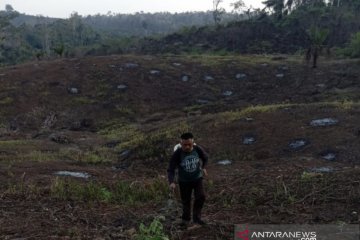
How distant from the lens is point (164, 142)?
20.8m

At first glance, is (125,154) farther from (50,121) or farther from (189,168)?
(50,121)

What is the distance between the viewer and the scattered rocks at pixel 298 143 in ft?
63.1

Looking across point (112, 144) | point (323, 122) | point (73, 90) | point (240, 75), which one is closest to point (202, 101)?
point (240, 75)

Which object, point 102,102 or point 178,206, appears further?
point 102,102

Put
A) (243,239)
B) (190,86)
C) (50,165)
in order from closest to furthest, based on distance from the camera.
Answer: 1. (243,239)
2. (50,165)
3. (190,86)

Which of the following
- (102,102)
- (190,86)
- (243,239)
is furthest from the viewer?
(190,86)

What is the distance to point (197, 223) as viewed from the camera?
8938 mm

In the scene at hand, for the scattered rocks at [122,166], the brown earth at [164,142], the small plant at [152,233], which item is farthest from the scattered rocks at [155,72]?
the small plant at [152,233]

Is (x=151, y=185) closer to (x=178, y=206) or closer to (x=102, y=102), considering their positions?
(x=178, y=206)

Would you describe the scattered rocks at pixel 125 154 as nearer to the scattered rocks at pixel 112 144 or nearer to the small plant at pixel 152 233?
the scattered rocks at pixel 112 144

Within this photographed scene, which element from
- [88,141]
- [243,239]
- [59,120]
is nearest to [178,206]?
[243,239]

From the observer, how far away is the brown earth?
9.88 metres

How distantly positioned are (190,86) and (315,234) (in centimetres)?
3347

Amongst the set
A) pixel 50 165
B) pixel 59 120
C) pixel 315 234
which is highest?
Result: pixel 315 234
